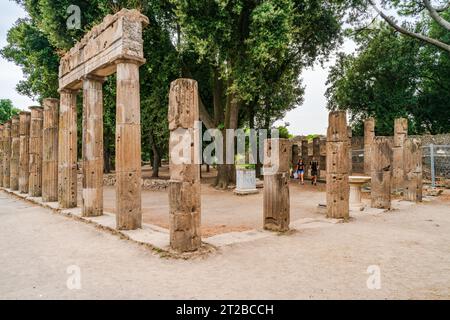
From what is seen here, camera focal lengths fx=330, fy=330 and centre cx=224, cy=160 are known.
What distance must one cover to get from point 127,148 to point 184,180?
2249 mm

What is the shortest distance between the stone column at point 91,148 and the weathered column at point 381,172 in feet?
27.1

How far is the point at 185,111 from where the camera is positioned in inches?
227

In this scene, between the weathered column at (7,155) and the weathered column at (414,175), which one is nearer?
the weathered column at (414,175)

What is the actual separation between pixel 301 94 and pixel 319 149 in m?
4.79

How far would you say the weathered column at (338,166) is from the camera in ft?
28.4

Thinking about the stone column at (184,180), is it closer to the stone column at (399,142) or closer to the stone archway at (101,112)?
the stone archway at (101,112)

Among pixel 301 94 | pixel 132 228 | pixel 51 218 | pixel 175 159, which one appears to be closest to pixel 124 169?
pixel 132 228

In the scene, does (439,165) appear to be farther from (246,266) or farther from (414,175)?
(246,266)

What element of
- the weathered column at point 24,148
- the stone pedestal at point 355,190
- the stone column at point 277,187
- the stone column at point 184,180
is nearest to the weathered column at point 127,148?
the stone column at point 184,180

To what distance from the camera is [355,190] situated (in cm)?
1045

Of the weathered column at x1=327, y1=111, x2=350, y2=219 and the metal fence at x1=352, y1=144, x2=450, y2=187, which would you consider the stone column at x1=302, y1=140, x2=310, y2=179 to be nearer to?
the metal fence at x1=352, y1=144, x2=450, y2=187

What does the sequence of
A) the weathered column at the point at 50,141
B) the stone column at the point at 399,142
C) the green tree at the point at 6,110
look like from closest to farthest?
the weathered column at the point at 50,141
the stone column at the point at 399,142
the green tree at the point at 6,110

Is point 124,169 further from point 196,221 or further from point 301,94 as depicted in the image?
point 301,94

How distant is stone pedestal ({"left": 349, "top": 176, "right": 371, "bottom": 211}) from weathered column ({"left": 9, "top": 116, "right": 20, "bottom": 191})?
1607cm
